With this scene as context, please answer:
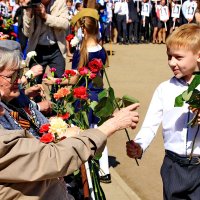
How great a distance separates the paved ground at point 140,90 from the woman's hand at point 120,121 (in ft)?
7.70

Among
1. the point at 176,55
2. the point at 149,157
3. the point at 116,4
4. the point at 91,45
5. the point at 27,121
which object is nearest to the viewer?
the point at 27,121

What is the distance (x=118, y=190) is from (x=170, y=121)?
75.7 inches

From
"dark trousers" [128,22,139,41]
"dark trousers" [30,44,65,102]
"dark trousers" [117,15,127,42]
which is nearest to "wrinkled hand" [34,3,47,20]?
"dark trousers" [30,44,65,102]

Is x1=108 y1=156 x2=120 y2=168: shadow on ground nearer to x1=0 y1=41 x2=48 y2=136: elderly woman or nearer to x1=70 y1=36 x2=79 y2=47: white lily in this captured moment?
x1=70 y1=36 x2=79 y2=47: white lily

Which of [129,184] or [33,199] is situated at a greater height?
[33,199]

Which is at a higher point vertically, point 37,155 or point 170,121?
point 37,155

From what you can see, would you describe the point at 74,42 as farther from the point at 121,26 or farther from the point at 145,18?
the point at 145,18

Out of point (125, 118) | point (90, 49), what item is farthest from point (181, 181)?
point (90, 49)

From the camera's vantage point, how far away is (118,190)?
4.83 metres

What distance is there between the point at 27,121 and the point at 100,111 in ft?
1.54

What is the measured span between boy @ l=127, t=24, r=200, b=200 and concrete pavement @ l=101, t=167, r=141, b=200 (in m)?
1.57

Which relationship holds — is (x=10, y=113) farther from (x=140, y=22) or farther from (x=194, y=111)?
(x=140, y=22)

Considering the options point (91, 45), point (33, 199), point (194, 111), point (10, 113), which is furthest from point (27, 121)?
point (91, 45)

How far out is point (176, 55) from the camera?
299 centimetres
